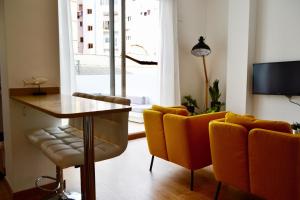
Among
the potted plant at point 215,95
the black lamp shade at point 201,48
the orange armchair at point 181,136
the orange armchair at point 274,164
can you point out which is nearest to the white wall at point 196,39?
the potted plant at point 215,95

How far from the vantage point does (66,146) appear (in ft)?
5.77

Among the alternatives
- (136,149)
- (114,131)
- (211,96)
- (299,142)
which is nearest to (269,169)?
(299,142)

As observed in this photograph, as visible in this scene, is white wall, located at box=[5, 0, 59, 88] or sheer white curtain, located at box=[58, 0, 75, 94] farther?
→ sheer white curtain, located at box=[58, 0, 75, 94]

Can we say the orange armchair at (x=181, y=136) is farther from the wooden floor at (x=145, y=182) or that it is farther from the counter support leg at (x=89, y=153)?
the counter support leg at (x=89, y=153)

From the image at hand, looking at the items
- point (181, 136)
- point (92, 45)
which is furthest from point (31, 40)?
point (92, 45)

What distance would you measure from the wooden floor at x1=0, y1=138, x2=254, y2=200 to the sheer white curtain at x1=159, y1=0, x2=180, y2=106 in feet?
5.49

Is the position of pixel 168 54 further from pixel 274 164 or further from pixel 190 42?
pixel 274 164

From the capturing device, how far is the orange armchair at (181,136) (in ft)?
8.03

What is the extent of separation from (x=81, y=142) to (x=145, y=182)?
1.05 meters

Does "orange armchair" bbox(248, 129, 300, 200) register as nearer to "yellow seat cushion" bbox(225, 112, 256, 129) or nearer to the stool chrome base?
"yellow seat cushion" bbox(225, 112, 256, 129)

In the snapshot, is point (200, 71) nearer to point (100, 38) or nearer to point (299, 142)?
point (100, 38)

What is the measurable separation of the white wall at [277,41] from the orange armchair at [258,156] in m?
2.55

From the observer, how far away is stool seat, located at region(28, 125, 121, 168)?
1.59m

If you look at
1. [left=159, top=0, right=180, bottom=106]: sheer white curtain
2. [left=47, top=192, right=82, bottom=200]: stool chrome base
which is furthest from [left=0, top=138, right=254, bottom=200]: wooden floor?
[left=159, top=0, right=180, bottom=106]: sheer white curtain
